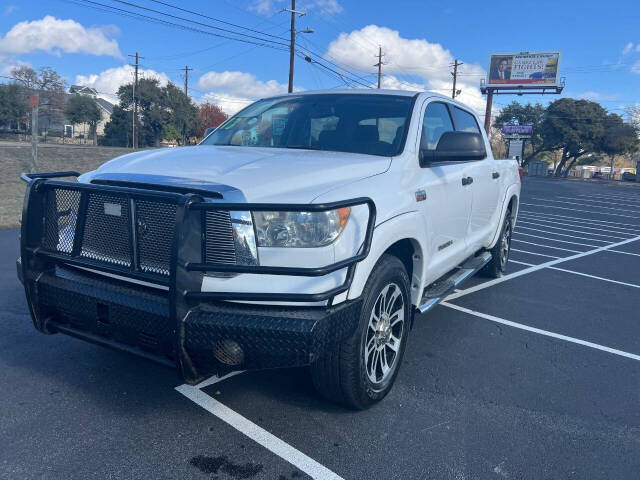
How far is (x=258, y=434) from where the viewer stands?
3092 millimetres

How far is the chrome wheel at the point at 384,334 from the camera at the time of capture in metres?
3.31

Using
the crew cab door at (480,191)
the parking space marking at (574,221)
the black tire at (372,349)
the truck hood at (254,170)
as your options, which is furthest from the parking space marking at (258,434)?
the parking space marking at (574,221)

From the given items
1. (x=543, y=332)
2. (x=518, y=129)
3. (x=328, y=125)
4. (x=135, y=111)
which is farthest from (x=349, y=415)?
(x=518, y=129)

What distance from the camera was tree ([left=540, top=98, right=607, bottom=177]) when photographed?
55.7m

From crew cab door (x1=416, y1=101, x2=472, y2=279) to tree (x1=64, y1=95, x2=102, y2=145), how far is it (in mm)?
60912

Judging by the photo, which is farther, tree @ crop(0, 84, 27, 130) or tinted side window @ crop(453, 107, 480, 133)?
tree @ crop(0, 84, 27, 130)

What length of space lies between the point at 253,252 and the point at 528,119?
66869mm

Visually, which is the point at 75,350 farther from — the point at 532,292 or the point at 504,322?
the point at 532,292

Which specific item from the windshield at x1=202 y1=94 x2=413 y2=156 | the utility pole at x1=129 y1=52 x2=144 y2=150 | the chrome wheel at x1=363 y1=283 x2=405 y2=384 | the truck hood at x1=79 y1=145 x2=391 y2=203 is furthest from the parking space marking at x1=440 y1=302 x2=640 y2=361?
the utility pole at x1=129 y1=52 x2=144 y2=150

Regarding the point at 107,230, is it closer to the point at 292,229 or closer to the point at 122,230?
the point at 122,230

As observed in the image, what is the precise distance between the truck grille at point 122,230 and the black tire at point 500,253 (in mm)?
4705

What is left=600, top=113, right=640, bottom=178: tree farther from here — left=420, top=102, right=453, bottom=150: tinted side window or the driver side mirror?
the driver side mirror

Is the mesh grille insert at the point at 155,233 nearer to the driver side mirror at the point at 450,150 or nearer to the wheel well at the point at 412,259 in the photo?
the wheel well at the point at 412,259

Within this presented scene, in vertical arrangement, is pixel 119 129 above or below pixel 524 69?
below
